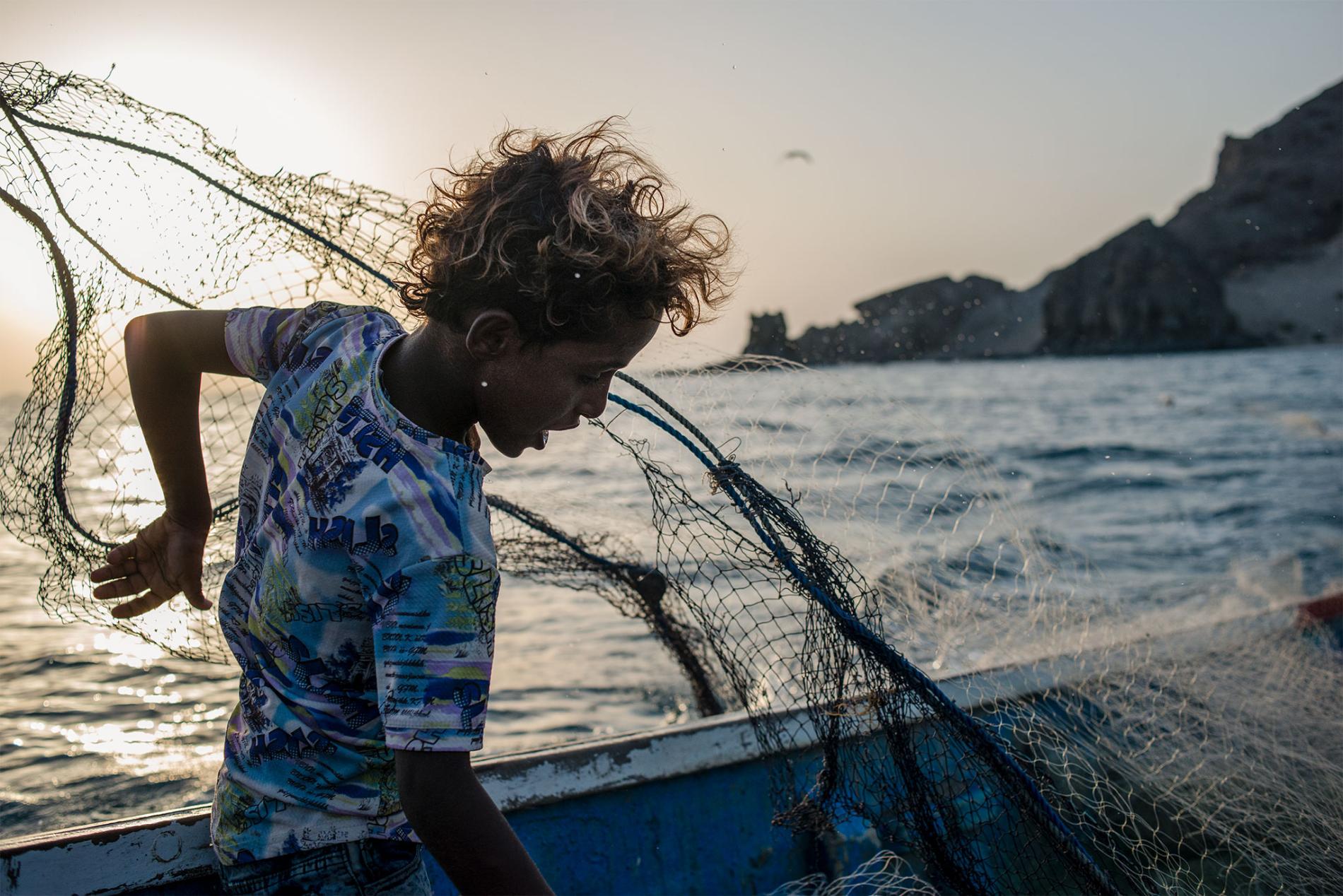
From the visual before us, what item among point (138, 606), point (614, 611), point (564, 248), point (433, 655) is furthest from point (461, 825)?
point (614, 611)

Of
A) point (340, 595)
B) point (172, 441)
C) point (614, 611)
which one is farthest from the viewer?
point (614, 611)

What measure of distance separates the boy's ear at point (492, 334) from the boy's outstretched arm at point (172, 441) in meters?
0.60

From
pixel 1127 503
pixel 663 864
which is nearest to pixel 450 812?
pixel 663 864

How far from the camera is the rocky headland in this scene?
66312 millimetres

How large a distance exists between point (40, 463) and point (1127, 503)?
13.6 metres

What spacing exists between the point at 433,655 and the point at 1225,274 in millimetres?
87535

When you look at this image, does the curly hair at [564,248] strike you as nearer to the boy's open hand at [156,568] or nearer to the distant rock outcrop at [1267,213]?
the boy's open hand at [156,568]

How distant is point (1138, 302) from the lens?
71688 mm

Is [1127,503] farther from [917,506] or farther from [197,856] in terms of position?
[197,856]

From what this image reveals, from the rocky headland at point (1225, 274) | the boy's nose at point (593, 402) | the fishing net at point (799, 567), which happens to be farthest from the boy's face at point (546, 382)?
the rocky headland at point (1225, 274)

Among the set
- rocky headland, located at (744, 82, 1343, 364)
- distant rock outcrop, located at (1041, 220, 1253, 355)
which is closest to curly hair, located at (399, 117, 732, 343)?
rocky headland, located at (744, 82, 1343, 364)

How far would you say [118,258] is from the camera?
2.53 m

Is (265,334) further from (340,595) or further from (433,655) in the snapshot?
(433,655)

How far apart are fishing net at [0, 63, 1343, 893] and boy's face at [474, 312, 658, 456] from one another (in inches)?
30.5
